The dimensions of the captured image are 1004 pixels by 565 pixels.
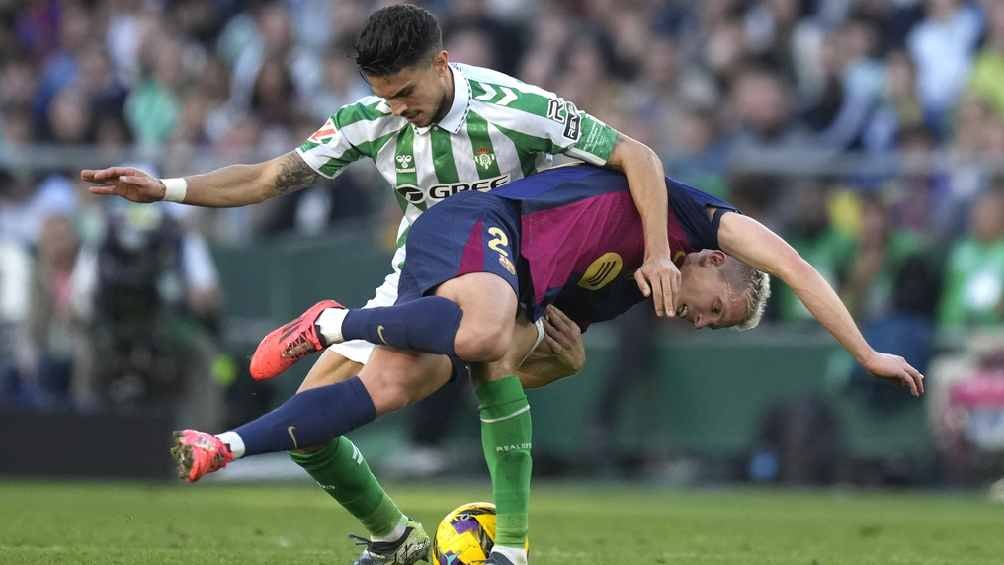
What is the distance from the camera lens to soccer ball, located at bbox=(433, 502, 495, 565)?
662 cm

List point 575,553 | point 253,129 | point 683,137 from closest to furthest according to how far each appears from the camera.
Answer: point 575,553, point 683,137, point 253,129

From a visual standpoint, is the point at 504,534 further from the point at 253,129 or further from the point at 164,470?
the point at 253,129

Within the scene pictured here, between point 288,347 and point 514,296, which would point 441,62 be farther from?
point 288,347

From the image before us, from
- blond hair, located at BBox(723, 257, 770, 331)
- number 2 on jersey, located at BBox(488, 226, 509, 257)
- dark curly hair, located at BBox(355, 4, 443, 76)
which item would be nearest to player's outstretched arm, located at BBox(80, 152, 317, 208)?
dark curly hair, located at BBox(355, 4, 443, 76)

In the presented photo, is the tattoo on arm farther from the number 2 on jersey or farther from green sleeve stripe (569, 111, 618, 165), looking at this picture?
green sleeve stripe (569, 111, 618, 165)

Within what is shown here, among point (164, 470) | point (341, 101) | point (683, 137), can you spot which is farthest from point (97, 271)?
point (683, 137)

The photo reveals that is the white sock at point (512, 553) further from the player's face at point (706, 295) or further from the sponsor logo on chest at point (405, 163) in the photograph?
the sponsor logo on chest at point (405, 163)

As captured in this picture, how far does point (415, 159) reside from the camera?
22.5ft

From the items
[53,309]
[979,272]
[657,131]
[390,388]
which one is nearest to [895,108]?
[979,272]

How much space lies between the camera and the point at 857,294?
534 inches

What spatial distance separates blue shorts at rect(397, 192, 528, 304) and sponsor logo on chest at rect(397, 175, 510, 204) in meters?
0.15

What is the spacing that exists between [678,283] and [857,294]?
728cm

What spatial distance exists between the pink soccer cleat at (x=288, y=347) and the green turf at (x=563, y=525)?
3.21ft

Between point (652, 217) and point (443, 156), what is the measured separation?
0.80 metres
